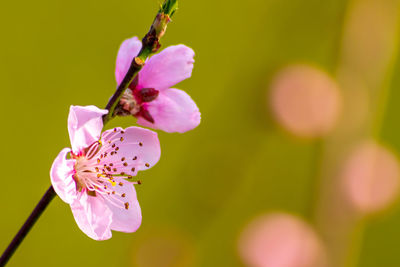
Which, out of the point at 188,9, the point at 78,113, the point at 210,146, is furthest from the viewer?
the point at 210,146

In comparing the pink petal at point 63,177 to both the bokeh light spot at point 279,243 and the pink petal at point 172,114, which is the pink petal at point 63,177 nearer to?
the pink petal at point 172,114

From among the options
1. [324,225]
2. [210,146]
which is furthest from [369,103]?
[210,146]

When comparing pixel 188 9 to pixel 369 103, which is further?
pixel 369 103

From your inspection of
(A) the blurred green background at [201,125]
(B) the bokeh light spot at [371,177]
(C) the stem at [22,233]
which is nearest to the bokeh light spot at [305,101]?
(A) the blurred green background at [201,125]

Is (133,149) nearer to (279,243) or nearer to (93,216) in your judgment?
(93,216)

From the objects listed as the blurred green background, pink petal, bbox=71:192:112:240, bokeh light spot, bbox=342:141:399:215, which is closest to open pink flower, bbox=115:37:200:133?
pink petal, bbox=71:192:112:240

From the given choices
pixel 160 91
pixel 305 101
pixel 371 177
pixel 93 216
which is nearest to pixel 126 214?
pixel 93 216

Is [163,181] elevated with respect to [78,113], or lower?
lower

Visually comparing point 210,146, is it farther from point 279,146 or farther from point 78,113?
point 78,113

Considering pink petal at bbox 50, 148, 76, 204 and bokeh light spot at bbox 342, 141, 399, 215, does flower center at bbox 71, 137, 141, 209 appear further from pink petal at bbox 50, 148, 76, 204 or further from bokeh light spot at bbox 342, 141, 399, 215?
bokeh light spot at bbox 342, 141, 399, 215
